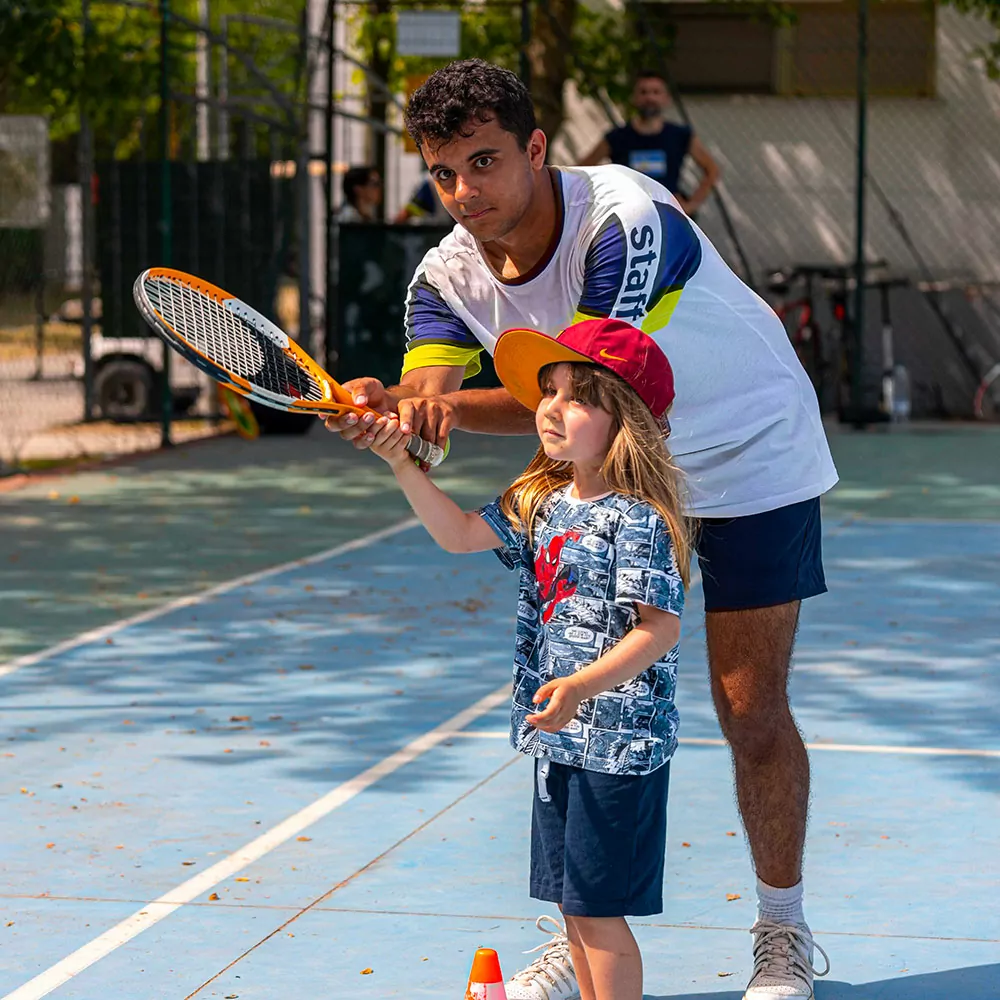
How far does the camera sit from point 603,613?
12.5 feet

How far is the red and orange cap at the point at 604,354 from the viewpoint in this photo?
381 cm

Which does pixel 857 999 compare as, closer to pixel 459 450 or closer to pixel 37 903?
pixel 37 903

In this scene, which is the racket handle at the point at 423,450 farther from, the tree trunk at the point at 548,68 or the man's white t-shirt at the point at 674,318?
the tree trunk at the point at 548,68

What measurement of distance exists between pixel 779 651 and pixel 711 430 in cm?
51

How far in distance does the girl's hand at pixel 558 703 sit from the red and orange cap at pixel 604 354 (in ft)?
1.87

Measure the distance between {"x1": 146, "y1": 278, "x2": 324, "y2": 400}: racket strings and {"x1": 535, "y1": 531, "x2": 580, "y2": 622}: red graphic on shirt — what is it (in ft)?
2.08

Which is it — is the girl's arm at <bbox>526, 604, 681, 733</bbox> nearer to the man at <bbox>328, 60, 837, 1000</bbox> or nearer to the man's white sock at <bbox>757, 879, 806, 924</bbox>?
the man at <bbox>328, 60, 837, 1000</bbox>

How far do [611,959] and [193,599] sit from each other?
18.4ft

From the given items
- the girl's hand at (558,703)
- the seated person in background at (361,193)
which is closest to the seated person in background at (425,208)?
the seated person in background at (361,193)

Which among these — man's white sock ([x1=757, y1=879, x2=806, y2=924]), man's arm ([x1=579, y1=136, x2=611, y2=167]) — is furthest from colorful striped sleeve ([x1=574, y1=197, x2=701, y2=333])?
man's arm ([x1=579, y1=136, x2=611, y2=167])

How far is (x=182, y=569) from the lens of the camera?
10.1 metres

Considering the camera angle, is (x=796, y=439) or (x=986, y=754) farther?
(x=986, y=754)

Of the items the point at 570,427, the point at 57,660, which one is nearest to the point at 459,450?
the point at 57,660

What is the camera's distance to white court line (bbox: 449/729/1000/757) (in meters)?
6.54
